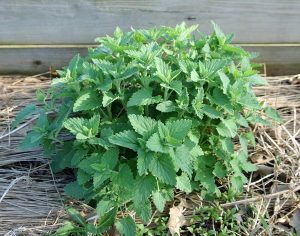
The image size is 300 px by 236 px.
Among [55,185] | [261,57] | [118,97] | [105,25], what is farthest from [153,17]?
[55,185]

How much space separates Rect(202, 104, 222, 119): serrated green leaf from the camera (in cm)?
183

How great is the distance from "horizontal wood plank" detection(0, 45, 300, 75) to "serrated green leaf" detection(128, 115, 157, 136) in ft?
3.41

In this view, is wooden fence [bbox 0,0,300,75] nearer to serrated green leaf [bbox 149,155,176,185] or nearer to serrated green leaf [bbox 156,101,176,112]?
serrated green leaf [bbox 156,101,176,112]

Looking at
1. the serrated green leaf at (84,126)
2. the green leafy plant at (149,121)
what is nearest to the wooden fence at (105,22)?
the green leafy plant at (149,121)

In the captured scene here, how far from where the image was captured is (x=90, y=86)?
193cm

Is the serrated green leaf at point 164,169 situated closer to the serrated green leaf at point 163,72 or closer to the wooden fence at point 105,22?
the serrated green leaf at point 163,72

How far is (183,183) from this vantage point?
186cm

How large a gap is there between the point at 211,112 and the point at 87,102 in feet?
1.62

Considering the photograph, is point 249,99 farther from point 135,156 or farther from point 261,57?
point 261,57

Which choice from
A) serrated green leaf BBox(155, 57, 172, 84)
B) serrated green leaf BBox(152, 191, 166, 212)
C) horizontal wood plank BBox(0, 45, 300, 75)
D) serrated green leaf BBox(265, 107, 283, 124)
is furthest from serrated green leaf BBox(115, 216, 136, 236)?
horizontal wood plank BBox(0, 45, 300, 75)

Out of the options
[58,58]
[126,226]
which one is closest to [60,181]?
[126,226]

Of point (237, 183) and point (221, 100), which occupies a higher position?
point (221, 100)

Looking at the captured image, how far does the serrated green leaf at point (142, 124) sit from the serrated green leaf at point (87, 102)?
189 millimetres

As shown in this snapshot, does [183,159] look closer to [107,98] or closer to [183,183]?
[183,183]
